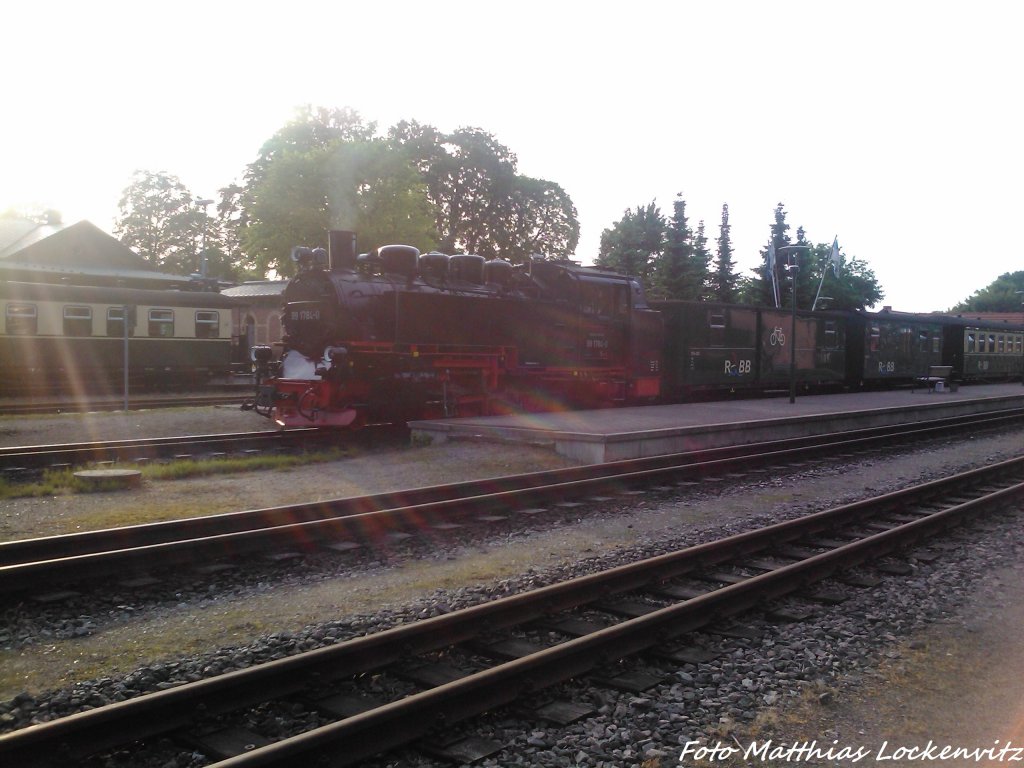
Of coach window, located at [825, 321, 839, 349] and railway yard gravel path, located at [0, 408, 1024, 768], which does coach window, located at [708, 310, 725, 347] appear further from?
railway yard gravel path, located at [0, 408, 1024, 768]

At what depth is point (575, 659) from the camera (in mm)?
4766

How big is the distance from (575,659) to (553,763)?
0.96 m

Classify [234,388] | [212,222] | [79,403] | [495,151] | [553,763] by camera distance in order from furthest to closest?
[212,222] → [495,151] → [234,388] → [79,403] → [553,763]

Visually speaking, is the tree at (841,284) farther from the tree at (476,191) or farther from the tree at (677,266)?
the tree at (476,191)

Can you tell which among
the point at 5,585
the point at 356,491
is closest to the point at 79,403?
the point at 356,491

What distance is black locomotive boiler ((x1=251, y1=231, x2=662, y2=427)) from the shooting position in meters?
15.0

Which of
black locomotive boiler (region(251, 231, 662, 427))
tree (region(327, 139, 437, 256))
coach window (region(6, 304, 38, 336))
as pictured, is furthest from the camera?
tree (region(327, 139, 437, 256))

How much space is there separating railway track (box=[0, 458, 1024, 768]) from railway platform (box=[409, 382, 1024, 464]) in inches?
226

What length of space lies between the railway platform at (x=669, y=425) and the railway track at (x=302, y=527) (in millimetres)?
1088

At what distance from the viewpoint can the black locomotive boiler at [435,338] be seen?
1497cm

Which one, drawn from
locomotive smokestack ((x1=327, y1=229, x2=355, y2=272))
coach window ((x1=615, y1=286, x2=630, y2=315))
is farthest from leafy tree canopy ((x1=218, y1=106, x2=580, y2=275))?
locomotive smokestack ((x1=327, y1=229, x2=355, y2=272))

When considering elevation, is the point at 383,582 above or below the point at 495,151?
below

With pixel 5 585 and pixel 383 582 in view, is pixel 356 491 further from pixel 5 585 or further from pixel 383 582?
pixel 5 585

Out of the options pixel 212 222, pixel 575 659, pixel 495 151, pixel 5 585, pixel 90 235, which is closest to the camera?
pixel 575 659
